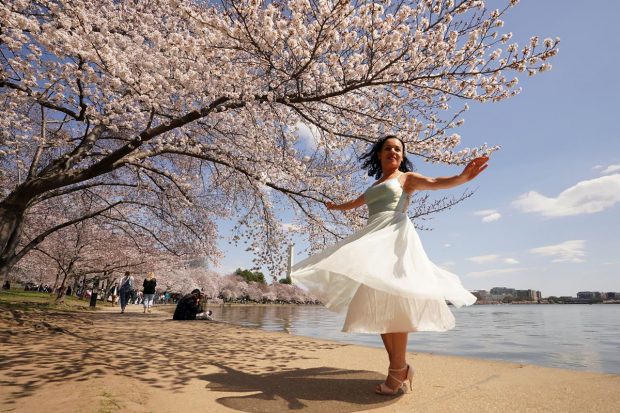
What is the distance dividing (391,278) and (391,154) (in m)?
1.50

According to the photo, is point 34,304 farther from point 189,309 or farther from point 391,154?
point 391,154

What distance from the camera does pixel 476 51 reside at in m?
4.98

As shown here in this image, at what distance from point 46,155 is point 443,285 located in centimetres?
1332

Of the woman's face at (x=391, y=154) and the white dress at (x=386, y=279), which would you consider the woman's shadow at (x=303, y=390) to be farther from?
the woman's face at (x=391, y=154)

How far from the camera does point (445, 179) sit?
332 centimetres

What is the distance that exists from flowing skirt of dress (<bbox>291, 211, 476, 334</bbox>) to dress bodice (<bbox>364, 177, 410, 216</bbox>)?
0.32ft

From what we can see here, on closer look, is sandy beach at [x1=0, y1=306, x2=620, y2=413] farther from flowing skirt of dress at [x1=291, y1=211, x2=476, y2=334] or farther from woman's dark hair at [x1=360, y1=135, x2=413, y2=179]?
woman's dark hair at [x1=360, y1=135, x2=413, y2=179]

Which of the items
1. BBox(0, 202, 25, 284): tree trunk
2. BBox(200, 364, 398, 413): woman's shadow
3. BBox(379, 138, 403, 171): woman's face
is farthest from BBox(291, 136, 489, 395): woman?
BBox(0, 202, 25, 284): tree trunk

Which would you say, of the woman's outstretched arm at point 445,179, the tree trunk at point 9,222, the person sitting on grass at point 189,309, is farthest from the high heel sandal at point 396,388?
the person sitting on grass at point 189,309

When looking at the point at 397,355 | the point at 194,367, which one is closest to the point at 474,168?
the point at 397,355

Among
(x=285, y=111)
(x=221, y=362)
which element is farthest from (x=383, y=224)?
(x=285, y=111)

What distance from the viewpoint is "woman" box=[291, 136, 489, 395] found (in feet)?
9.23

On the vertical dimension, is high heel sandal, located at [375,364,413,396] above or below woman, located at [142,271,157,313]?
below

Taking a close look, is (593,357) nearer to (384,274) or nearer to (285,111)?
(384,274)
